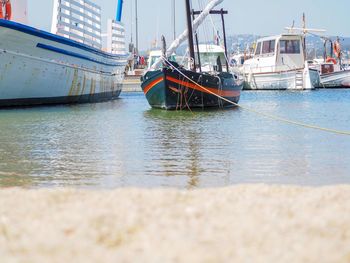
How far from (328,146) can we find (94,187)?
18.8 feet

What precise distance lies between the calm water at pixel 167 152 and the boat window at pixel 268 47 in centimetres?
3039

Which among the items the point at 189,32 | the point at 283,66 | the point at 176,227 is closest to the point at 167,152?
the point at 176,227

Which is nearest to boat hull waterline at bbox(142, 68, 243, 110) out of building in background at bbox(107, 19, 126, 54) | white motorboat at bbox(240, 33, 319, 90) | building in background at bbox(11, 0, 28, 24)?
building in background at bbox(11, 0, 28, 24)

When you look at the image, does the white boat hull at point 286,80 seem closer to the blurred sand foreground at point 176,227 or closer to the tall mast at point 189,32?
the tall mast at point 189,32

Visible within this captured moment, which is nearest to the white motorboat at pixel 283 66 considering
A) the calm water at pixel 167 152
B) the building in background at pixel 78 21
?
the building in background at pixel 78 21

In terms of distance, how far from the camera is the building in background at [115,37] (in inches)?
1350

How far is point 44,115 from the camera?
64.7 ft

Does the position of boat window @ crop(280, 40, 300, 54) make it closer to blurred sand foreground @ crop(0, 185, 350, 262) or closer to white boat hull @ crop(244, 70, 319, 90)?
white boat hull @ crop(244, 70, 319, 90)

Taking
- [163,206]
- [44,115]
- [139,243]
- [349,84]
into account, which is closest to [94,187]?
[163,206]

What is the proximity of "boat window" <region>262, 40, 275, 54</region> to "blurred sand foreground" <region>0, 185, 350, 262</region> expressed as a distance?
44769mm

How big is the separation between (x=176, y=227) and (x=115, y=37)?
32391 mm

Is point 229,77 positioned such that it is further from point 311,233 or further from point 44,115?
point 311,233

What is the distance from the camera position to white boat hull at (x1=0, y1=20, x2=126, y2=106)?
810 inches

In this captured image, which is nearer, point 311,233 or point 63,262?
point 63,262
